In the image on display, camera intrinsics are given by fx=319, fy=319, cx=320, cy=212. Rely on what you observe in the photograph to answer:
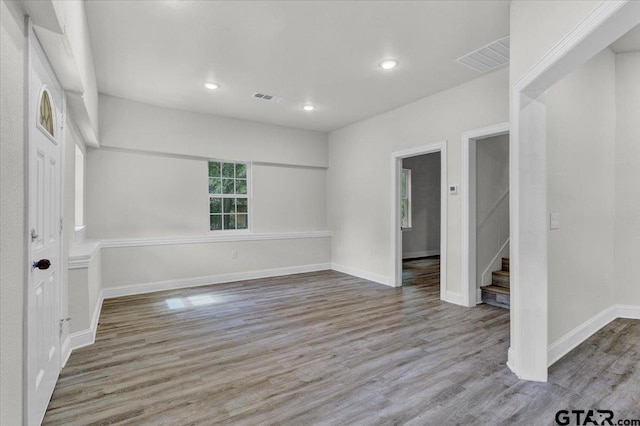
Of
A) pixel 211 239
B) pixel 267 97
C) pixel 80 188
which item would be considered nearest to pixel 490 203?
pixel 267 97

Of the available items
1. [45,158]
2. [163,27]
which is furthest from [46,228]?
[163,27]

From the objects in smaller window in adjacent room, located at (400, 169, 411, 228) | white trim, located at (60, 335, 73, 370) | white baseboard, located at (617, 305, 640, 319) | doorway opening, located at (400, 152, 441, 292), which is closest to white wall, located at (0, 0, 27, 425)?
white trim, located at (60, 335, 73, 370)

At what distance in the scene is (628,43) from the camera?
3225 mm

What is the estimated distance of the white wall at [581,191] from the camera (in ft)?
8.37

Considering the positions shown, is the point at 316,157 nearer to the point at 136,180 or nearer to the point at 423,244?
the point at 136,180

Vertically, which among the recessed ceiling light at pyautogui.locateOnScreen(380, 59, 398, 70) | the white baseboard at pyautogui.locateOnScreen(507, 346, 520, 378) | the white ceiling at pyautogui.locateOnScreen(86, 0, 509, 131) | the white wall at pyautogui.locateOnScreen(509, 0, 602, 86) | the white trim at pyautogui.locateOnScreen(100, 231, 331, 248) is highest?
the white ceiling at pyautogui.locateOnScreen(86, 0, 509, 131)

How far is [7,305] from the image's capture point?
4.15 feet

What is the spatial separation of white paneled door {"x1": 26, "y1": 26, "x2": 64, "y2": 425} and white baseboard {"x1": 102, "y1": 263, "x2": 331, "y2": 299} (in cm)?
233

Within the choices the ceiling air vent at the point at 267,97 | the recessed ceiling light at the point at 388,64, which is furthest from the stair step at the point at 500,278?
the ceiling air vent at the point at 267,97

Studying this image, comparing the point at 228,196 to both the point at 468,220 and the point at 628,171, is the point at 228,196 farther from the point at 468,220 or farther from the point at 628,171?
the point at 628,171

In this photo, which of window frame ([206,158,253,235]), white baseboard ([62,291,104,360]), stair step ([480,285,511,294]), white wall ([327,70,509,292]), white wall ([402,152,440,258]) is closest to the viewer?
white baseboard ([62,291,104,360])

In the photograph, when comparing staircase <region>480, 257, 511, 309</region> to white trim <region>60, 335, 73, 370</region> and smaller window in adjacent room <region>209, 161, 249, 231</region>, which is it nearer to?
smaller window in adjacent room <region>209, 161, 249, 231</region>

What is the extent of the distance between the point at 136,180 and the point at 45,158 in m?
3.03

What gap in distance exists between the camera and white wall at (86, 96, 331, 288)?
452 centimetres
